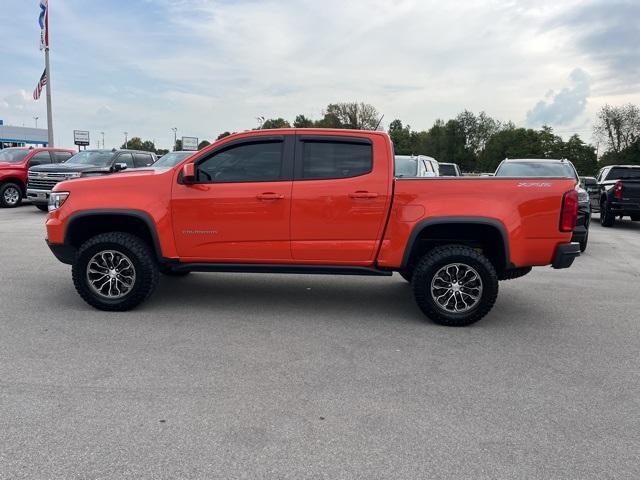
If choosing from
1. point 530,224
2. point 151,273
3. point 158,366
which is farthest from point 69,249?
point 530,224

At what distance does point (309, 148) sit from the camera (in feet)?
17.7

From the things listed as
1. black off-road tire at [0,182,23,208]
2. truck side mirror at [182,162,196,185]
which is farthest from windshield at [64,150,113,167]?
truck side mirror at [182,162,196,185]

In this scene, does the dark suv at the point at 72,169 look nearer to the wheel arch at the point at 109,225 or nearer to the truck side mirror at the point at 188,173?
the wheel arch at the point at 109,225

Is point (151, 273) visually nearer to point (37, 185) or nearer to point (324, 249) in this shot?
point (324, 249)

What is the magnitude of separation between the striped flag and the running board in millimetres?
28344

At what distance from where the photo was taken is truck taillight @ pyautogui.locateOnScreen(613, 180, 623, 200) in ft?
47.1

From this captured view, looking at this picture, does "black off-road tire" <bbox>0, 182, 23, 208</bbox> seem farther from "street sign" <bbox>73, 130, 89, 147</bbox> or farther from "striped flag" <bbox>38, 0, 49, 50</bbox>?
"street sign" <bbox>73, 130, 89, 147</bbox>

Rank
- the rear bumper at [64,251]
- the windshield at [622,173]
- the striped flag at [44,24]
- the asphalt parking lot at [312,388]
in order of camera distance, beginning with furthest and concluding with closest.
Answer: the striped flag at [44,24], the windshield at [622,173], the rear bumper at [64,251], the asphalt parking lot at [312,388]

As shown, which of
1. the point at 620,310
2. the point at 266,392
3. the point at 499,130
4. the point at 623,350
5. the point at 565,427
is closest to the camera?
the point at 565,427

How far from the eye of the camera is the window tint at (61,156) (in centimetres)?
1784

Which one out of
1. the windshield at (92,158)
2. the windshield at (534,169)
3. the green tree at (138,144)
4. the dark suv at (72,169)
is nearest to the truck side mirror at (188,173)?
the windshield at (534,169)

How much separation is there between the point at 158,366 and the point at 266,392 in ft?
3.24

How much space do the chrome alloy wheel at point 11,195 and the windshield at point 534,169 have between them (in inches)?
584

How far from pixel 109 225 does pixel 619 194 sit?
45.5 ft
